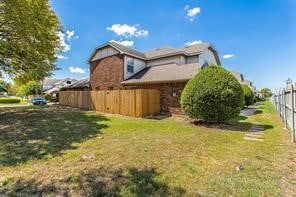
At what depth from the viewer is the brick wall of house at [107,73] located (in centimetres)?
1994

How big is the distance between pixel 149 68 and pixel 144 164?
1639 cm

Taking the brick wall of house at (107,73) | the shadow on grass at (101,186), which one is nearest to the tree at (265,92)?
the brick wall of house at (107,73)

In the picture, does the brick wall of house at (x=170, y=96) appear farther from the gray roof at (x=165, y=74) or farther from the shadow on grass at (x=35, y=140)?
the shadow on grass at (x=35, y=140)

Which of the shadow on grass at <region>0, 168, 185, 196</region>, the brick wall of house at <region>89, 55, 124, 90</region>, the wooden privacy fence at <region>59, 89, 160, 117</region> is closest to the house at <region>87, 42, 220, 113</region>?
the brick wall of house at <region>89, 55, 124, 90</region>

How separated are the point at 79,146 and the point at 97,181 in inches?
115

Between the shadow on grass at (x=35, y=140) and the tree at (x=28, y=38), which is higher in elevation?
the tree at (x=28, y=38)

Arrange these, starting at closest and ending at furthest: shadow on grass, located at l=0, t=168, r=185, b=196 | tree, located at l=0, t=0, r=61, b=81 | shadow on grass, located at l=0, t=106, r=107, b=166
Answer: shadow on grass, located at l=0, t=168, r=185, b=196, shadow on grass, located at l=0, t=106, r=107, b=166, tree, located at l=0, t=0, r=61, b=81

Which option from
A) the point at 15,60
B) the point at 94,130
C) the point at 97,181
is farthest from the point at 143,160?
the point at 15,60

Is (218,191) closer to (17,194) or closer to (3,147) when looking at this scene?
(17,194)

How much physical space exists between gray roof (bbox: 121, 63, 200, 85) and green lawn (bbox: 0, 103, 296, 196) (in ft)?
24.0

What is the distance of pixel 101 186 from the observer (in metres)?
4.20

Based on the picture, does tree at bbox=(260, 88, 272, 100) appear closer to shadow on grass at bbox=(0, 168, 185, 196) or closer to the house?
the house

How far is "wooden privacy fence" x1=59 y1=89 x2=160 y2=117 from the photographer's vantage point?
48.8 ft

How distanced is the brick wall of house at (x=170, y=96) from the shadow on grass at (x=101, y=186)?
11.1 metres
